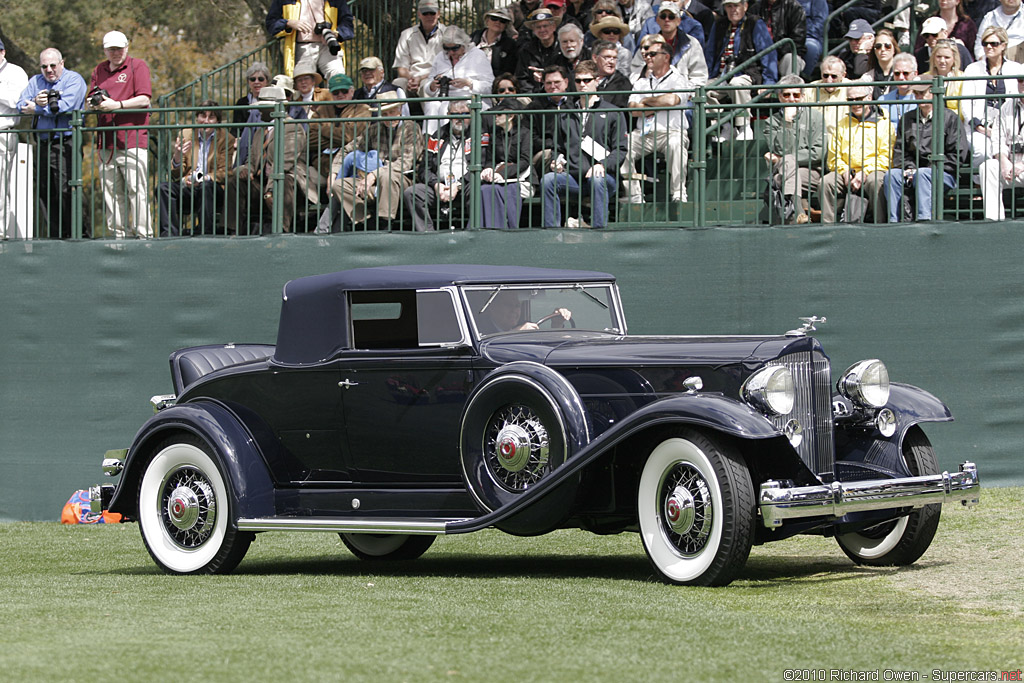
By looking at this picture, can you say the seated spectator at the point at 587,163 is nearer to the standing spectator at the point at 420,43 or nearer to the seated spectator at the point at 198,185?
the seated spectator at the point at 198,185

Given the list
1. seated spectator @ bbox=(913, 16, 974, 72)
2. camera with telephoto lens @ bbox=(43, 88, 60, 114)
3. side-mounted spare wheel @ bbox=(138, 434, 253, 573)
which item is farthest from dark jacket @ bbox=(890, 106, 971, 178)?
camera with telephoto lens @ bbox=(43, 88, 60, 114)

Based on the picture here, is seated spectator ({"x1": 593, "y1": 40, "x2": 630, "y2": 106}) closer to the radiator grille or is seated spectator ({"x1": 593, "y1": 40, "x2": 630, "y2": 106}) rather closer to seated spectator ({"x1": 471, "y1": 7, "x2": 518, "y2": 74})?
seated spectator ({"x1": 471, "y1": 7, "x2": 518, "y2": 74})

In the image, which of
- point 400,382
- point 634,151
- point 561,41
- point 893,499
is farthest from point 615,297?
point 561,41

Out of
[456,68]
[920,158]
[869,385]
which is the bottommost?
[869,385]

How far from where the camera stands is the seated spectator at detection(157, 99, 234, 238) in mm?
13930

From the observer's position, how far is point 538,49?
1575 cm

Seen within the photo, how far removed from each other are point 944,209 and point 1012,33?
2.61 meters

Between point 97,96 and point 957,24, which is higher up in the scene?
point 957,24

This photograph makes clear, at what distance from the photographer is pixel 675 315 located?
13211 millimetres

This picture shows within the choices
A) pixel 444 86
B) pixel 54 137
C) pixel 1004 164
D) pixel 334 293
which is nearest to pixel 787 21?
pixel 444 86

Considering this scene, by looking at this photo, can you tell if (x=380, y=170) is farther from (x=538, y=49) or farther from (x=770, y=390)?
(x=770, y=390)

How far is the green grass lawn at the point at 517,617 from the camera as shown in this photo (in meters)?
5.96

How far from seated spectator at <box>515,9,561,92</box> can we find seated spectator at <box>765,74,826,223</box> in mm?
3168

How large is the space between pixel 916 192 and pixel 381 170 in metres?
4.61
